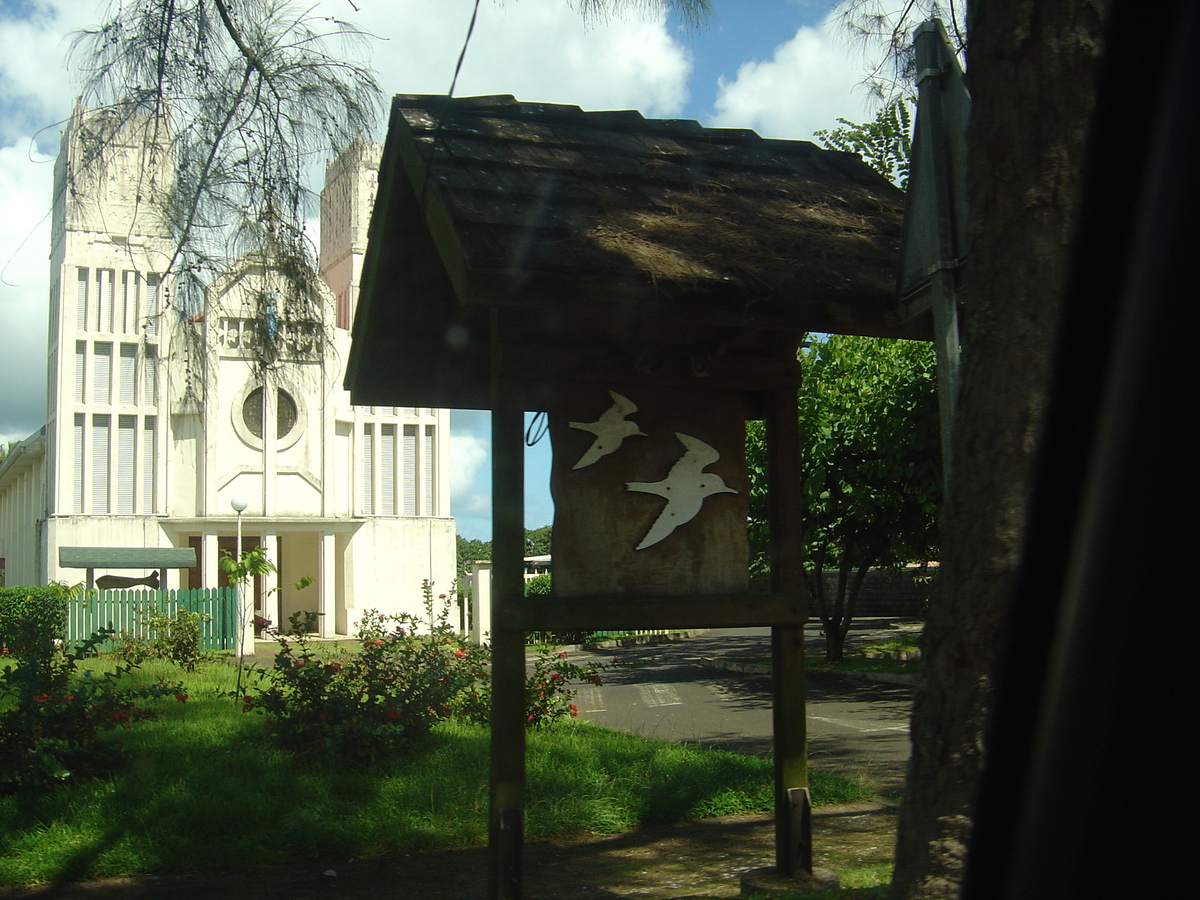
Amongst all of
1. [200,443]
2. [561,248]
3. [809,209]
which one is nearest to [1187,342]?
[561,248]

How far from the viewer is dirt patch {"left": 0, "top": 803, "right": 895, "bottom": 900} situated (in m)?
5.07

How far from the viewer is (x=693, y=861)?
18.2 feet

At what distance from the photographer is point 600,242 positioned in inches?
171

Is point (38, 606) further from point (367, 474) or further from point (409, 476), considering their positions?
point (409, 476)

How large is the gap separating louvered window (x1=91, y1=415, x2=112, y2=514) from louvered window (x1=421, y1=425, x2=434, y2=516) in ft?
24.8

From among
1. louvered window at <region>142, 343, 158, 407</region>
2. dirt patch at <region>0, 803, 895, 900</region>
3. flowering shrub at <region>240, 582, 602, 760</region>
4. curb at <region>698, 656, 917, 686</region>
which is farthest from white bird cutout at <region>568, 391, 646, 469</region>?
curb at <region>698, 656, 917, 686</region>

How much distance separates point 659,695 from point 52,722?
9.63 metres

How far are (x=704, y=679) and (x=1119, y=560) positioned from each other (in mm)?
16012

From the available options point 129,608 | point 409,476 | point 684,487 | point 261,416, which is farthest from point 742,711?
point 261,416

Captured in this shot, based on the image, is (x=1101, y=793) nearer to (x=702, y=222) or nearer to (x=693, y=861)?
(x=702, y=222)

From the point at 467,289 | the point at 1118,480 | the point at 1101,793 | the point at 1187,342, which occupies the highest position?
the point at 467,289

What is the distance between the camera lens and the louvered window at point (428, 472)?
28152 mm

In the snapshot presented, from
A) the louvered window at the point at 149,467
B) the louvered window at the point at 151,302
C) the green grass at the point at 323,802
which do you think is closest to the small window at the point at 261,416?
the louvered window at the point at 149,467

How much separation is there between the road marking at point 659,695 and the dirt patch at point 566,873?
821 centimetres
